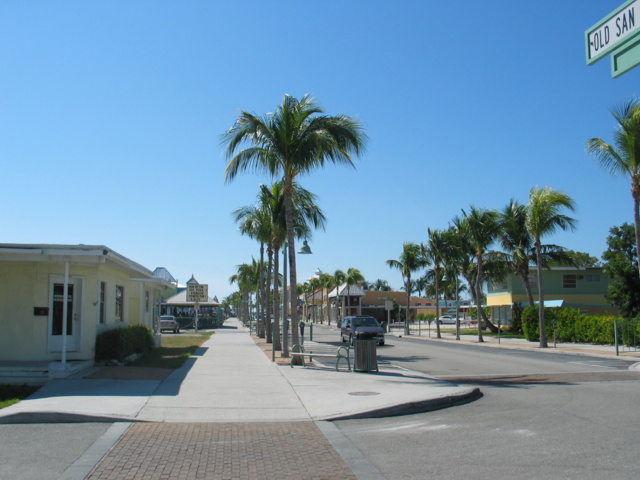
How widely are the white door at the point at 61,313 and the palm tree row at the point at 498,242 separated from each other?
21.0 m

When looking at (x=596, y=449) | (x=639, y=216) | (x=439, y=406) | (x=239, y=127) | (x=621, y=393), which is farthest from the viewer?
(x=639, y=216)

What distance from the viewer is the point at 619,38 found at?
3.81m

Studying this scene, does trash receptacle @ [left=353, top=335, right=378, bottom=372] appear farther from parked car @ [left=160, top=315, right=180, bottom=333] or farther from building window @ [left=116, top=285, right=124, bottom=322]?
parked car @ [left=160, top=315, right=180, bottom=333]

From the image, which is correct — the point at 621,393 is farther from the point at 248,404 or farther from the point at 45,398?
the point at 45,398

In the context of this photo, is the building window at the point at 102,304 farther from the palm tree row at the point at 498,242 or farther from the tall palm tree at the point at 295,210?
the palm tree row at the point at 498,242

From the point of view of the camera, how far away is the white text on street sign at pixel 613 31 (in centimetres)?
374

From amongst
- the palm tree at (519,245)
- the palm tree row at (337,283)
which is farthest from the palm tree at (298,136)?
the palm tree row at (337,283)

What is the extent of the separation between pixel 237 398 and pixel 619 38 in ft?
32.2

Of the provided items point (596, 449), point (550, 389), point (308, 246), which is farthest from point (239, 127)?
point (596, 449)

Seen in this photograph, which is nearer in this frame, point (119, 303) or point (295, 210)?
point (119, 303)

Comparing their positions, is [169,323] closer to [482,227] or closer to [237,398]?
[482,227]

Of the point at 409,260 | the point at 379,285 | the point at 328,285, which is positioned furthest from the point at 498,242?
the point at 379,285

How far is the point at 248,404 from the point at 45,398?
11.9 ft

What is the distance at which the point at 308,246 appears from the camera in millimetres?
24156
